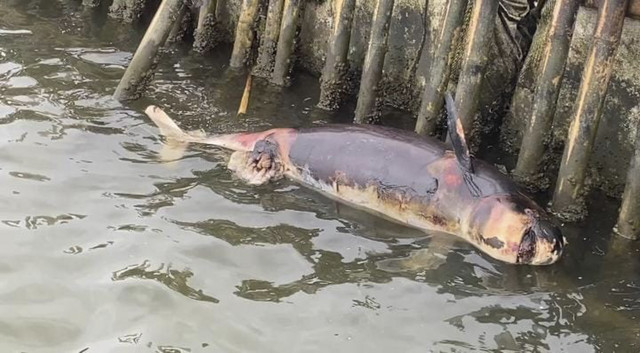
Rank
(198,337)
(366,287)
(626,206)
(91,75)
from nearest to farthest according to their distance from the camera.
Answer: (198,337) → (366,287) → (626,206) → (91,75)

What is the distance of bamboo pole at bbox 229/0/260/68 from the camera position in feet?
28.3

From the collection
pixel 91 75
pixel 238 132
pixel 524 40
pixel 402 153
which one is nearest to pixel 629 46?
pixel 524 40

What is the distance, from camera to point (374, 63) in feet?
24.3

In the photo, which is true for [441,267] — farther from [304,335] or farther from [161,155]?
[161,155]

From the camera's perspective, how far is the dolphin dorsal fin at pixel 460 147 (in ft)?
19.9

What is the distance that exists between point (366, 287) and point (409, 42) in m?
3.12

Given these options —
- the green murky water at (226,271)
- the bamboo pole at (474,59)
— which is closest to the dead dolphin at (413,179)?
the green murky water at (226,271)

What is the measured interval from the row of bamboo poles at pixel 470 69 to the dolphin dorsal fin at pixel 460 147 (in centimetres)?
71

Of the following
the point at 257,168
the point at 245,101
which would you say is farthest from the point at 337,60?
the point at 257,168

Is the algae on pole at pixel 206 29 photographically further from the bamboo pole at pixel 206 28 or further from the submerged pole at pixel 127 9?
the submerged pole at pixel 127 9

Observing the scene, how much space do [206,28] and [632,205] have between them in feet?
16.3

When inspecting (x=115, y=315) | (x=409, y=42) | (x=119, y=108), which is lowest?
(x=115, y=315)

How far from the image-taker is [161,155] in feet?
23.2

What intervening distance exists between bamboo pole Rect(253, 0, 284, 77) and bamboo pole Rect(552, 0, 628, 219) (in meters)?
3.32
